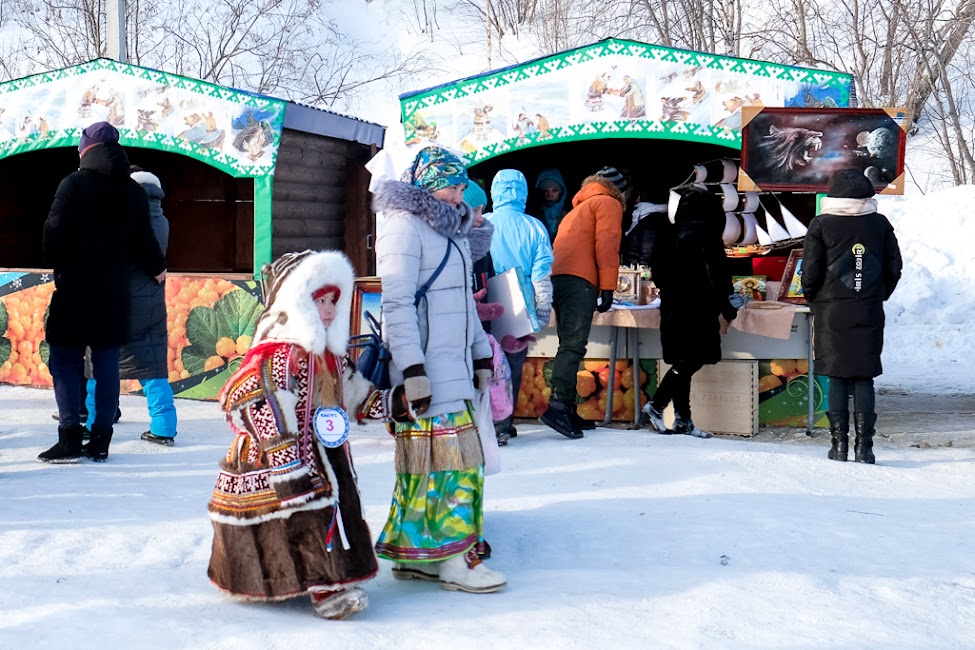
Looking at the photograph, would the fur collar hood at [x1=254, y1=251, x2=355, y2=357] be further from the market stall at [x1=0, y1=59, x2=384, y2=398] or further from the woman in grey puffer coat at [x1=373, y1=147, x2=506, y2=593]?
the market stall at [x1=0, y1=59, x2=384, y2=398]

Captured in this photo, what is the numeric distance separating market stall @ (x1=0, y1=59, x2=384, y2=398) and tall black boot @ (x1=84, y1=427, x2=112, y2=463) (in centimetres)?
247

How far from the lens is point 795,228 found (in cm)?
958

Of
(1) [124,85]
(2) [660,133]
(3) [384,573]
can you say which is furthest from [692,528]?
(1) [124,85]

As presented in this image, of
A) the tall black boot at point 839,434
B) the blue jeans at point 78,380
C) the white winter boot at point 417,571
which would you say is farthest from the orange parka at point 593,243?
the white winter boot at point 417,571

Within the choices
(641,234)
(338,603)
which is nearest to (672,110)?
(641,234)

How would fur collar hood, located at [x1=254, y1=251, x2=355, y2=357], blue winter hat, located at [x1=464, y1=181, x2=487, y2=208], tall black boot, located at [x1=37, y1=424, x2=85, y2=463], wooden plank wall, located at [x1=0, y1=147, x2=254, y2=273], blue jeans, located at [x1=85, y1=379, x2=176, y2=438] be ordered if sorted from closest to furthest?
fur collar hood, located at [x1=254, y1=251, x2=355, y2=357], blue winter hat, located at [x1=464, y1=181, x2=487, y2=208], tall black boot, located at [x1=37, y1=424, x2=85, y2=463], blue jeans, located at [x1=85, y1=379, x2=176, y2=438], wooden plank wall, located at [x1=0, y1=147, x2=254, y2=273]

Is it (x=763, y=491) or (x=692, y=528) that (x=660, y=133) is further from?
(x=692, y=528)

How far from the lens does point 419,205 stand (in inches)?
159

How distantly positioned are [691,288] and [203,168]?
7514mm

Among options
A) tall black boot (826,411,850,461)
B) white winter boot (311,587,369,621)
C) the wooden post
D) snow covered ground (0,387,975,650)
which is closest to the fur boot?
snow covered ground (0,387,975,650)

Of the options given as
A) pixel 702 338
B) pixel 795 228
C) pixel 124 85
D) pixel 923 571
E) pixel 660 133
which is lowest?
pixel 923 571

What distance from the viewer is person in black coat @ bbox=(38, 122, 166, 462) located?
5.80 meters

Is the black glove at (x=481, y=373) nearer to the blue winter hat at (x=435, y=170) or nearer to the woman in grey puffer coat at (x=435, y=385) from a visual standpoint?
the woman in grey puffer coat at (x=435, y=385)

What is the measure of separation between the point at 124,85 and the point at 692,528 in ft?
21.8
